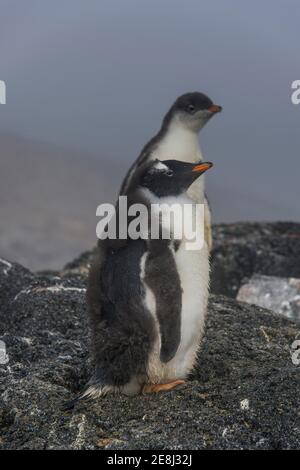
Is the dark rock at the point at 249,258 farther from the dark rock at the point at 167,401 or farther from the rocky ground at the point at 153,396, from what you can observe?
the dark rock at the point at 167,401

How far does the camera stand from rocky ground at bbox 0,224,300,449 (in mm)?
2982

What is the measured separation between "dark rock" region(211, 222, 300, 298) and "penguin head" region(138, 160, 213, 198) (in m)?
3.30

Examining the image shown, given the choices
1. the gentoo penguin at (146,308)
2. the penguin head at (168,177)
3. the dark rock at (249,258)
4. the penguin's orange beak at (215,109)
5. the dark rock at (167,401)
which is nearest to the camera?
the dark rock at (167,401)

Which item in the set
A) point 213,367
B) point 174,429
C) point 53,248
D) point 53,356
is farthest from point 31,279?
point 53,248

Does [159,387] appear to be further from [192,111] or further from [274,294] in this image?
[192,111]

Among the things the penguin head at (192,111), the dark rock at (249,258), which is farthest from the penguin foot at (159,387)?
the dark rock at (249,258)

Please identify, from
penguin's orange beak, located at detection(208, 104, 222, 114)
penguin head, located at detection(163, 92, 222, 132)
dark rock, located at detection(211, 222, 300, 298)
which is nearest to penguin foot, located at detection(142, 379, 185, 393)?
penguin head, located at detection(163, 92, 222, 132)

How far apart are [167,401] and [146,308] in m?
0.35

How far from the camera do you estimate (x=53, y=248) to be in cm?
1453

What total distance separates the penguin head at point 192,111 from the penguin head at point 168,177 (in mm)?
2360

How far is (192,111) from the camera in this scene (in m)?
5.83

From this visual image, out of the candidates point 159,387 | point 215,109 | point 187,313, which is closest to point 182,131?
point 215,109

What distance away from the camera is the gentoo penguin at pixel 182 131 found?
A: 550 cm
